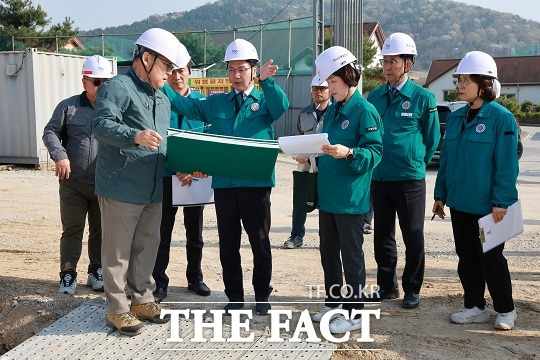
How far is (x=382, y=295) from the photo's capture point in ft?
20.4

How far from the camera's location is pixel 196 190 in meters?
5.87

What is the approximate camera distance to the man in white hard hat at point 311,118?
7930 millimetres

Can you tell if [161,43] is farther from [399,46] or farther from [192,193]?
[399,46]

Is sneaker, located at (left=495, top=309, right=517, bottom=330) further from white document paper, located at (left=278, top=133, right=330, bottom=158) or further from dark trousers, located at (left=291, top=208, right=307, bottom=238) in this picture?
dark trousers, located at (left=291, top=208, right=307, bottom=238)

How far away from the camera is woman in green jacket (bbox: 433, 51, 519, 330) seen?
515cm

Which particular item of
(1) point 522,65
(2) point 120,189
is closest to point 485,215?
(2) point 120,189

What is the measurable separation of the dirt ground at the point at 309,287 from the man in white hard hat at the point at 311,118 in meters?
0.16

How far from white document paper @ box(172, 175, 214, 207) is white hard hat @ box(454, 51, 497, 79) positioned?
2.25 metres

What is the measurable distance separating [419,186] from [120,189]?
2.61 metres

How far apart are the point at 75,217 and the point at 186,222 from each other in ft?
3.15

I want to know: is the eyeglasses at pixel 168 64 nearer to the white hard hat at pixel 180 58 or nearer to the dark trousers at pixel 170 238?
the white hard hat at pixel 180 58

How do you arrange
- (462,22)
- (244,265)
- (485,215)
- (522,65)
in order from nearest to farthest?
(485,215), (244,265), (522,65), (462,22)

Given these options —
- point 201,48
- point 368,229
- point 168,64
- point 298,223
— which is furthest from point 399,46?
point 201,48

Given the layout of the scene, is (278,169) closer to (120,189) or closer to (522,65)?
(120,189)
